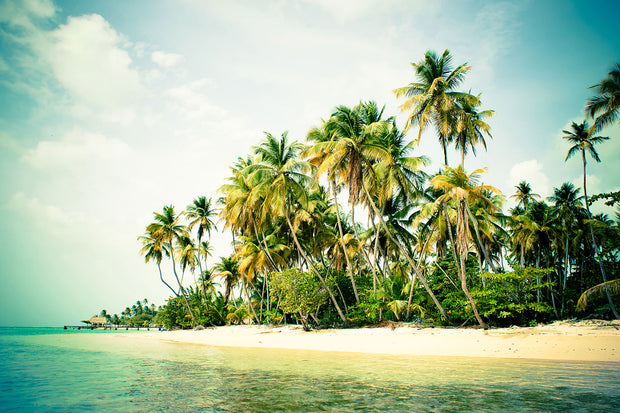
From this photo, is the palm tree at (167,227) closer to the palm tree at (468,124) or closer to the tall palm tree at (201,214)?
the tall palm tree at (201,214)

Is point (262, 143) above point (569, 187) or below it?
above

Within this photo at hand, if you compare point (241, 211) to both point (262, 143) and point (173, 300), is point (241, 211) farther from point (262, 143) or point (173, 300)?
point (173, 300)

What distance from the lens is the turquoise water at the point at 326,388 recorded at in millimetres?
4836

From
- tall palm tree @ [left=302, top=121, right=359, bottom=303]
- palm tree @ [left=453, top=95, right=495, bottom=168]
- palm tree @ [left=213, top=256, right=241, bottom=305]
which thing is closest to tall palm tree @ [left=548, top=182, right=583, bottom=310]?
palm tree @ [left=453, top=95, right=495, bottom=168]

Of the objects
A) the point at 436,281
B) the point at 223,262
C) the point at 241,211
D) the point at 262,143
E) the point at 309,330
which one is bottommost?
the point at 309,330

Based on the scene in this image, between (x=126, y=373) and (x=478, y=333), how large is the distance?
13.1 metres

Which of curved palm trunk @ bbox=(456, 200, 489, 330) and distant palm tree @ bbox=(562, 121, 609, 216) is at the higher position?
distant palm tree @ bbox=(562, 121, 609, 216)

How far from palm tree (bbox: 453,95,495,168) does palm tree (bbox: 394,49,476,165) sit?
42 centimetres

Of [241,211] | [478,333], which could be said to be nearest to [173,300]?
[241,211]

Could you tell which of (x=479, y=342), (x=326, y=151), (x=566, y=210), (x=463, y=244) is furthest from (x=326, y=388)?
(x=566, y=210)

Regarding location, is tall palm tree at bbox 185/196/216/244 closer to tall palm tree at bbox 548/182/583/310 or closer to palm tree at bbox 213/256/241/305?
palm tree at bbox 213/256/241/305

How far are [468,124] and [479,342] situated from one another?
37.1ft

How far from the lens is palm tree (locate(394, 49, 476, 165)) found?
17.8 meters

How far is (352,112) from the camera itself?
65.9ft
